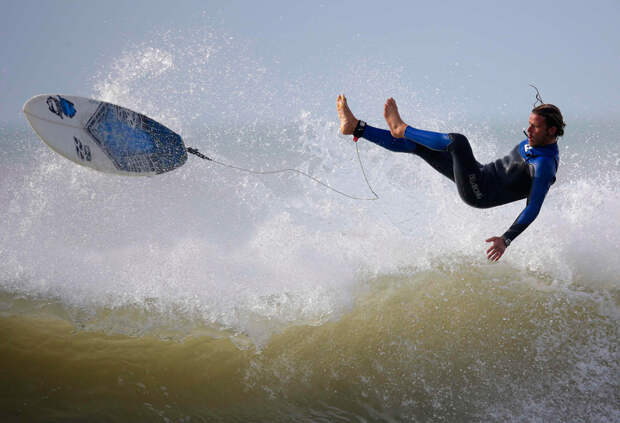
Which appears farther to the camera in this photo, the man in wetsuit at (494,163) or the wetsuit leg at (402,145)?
the wetsuit leg at (402,145)

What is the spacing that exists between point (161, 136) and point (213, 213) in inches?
53.6

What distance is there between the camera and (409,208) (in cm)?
553

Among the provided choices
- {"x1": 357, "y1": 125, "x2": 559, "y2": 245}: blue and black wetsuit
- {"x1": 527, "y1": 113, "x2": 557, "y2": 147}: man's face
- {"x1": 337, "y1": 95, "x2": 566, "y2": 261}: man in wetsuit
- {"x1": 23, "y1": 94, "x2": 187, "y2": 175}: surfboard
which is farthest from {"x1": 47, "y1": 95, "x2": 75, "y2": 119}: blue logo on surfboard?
{"x1": 527, "y1": 113, "x2": 557, "y2": 147}: man's face

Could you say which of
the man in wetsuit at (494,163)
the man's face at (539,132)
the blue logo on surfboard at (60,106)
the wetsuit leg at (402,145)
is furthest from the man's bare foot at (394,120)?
the blue logo on surfboard at (60,106)

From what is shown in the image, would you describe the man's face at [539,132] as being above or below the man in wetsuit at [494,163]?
above

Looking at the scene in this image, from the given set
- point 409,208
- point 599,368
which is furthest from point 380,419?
point 409,208

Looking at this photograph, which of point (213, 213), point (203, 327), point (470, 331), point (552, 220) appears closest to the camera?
point (470, 331)

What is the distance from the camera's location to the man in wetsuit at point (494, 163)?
3.08 metres

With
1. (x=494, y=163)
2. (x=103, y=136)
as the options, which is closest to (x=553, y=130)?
(x=494, y=163)

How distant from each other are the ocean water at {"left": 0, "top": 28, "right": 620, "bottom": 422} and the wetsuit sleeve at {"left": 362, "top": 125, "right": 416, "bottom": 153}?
4.54 ft

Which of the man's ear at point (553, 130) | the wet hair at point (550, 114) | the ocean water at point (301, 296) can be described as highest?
the wet hair at point (550, 114)

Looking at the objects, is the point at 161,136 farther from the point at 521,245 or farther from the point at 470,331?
the point at 521,245

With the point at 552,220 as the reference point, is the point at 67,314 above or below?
below

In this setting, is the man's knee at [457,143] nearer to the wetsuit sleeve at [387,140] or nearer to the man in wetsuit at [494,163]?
the man in wetsuit at [494,163]
